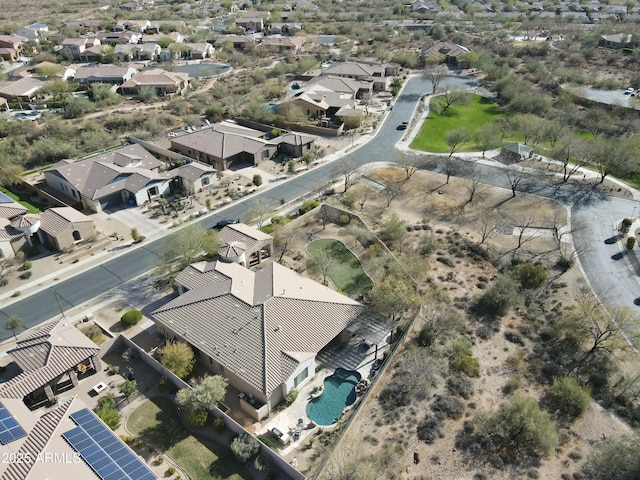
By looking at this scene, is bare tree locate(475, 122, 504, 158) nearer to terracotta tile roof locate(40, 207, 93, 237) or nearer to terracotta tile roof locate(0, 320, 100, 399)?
terracotta tile roof locate(40, 207, 93, 237)

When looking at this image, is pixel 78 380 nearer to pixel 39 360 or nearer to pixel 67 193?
pixel 39 360

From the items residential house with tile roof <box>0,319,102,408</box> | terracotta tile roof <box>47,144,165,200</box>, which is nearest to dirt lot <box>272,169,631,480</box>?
residential house with tile roof <box>0,319,102,408</box>

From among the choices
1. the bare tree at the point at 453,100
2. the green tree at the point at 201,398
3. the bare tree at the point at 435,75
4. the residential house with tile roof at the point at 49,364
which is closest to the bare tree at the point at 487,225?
the green tree at the point at 201,398

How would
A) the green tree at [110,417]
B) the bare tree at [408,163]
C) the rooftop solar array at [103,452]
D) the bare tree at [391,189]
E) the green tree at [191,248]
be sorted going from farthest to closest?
the bare tree at [408,163] < the bare tree at [391,189] < the green tree at [191,248] < the green tree at [110,417] < the rooftop solar array at [103,452]

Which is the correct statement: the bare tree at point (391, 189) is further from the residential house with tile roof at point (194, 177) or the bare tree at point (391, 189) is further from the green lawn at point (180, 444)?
the green lawn at point (180, 444)

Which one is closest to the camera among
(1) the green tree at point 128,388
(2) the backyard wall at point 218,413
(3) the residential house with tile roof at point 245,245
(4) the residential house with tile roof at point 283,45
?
(2) the backyard wall at point 218,413

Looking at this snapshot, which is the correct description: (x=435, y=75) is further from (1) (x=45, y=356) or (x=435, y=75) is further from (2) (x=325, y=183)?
(1) (x=45, y=356)

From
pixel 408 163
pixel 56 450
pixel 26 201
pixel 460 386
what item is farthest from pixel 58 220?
pixel 408 163
